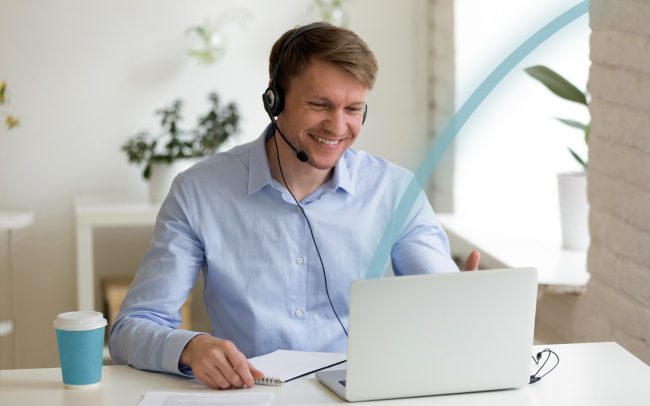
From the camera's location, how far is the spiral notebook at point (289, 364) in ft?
5.28

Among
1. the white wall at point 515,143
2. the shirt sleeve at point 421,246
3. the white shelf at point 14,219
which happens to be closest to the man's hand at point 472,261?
the shirt sleeve at point 421,246

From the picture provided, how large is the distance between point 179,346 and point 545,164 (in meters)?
2.12

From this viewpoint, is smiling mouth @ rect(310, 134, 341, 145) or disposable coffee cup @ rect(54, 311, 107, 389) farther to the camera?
smiling mouth @ rect(310, 134, 341, 145)

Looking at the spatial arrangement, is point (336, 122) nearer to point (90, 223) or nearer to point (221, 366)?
point (221, 366)

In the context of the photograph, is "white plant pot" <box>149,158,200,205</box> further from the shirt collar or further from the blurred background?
the shirt collar

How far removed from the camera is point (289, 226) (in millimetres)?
1962

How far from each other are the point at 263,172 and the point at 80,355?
570 millimetres

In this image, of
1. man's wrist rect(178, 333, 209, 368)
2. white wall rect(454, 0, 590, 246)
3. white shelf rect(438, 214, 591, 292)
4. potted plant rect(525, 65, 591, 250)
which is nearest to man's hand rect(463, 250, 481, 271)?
man's wrist rect(178, 333, 209, 368)

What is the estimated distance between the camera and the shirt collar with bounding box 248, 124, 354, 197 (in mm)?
1965

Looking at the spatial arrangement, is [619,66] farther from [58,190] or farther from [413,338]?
[58,190]

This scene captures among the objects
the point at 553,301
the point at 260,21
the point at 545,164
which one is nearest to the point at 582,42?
the point at 545,164

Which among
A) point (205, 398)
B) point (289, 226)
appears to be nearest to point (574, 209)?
point (289, 226)

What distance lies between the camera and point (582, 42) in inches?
123

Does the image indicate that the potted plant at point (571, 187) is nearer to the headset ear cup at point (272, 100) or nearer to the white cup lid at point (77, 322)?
the headset ear cup at point (272, 100)
